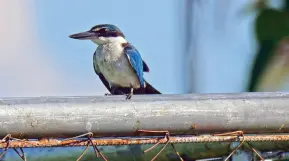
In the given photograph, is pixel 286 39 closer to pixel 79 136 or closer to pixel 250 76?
pixel 250 76

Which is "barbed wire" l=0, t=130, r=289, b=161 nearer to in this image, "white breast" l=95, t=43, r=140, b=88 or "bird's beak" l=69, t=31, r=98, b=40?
"white breast" l=95, t=43, r=140, b=88

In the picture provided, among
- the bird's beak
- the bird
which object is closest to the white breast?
the bird

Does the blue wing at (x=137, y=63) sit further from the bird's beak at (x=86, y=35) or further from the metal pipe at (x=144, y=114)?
the metal pipe at (x=144, y=114)

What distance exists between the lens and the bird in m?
6.46

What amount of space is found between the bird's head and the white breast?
229mm

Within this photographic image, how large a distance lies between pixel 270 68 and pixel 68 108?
3930 mm

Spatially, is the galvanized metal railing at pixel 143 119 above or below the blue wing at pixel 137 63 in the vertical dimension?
above

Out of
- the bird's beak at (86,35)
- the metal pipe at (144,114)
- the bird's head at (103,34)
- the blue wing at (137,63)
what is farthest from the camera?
the bird's head at (103,34)

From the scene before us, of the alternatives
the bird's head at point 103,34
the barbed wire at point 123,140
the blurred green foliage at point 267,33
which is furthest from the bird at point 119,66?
the barbed wire at point 123,140

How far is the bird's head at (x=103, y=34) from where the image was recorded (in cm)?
681

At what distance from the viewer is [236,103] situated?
3346mm

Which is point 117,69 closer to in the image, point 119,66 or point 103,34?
point 119,66

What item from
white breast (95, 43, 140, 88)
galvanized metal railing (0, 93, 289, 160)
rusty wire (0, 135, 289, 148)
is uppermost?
galvanized metal railing (0, 93, 289, 160)

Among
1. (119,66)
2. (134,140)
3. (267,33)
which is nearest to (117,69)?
(119,66)
